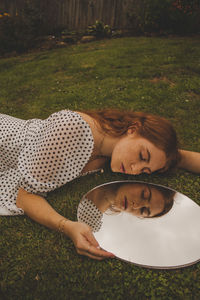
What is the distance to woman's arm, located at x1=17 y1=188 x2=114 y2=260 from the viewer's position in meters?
1.98

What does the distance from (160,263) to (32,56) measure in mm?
8301

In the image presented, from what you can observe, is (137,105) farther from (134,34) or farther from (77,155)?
(134,34)

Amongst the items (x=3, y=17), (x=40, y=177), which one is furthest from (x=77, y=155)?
(x=3, y=17)

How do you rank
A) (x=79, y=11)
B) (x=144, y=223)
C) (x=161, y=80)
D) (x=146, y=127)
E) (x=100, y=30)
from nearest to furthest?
(x=144, y=223), (x=146, y=127), (x=161, y=80), (x=100, y=30), (x=79, y=11)

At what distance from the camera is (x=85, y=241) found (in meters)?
1.98

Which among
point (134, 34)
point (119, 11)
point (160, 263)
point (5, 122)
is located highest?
point (119, 11)

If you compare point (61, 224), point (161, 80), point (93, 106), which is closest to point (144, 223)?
point (61, 224)

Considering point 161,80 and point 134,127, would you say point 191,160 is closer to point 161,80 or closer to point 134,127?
point 134,127

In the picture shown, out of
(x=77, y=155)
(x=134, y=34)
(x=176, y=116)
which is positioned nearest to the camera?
(x=77, y=155)

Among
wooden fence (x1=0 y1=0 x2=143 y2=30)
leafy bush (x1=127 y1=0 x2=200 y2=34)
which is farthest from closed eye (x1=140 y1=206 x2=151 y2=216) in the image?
wooden fence (x1=0 y1=0 x2=143 y2=30)

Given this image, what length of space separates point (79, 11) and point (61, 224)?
1123cm

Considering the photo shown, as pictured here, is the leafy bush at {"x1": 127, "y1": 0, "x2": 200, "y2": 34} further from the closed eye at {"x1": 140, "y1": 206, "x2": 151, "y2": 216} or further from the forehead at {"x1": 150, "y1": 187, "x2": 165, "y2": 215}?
the closed eye at {"x1": 140, "y1": 206, "x2": 151, "y2": 216}

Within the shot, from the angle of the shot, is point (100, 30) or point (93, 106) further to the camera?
point (100, 30)

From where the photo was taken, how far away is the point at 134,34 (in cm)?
1030
